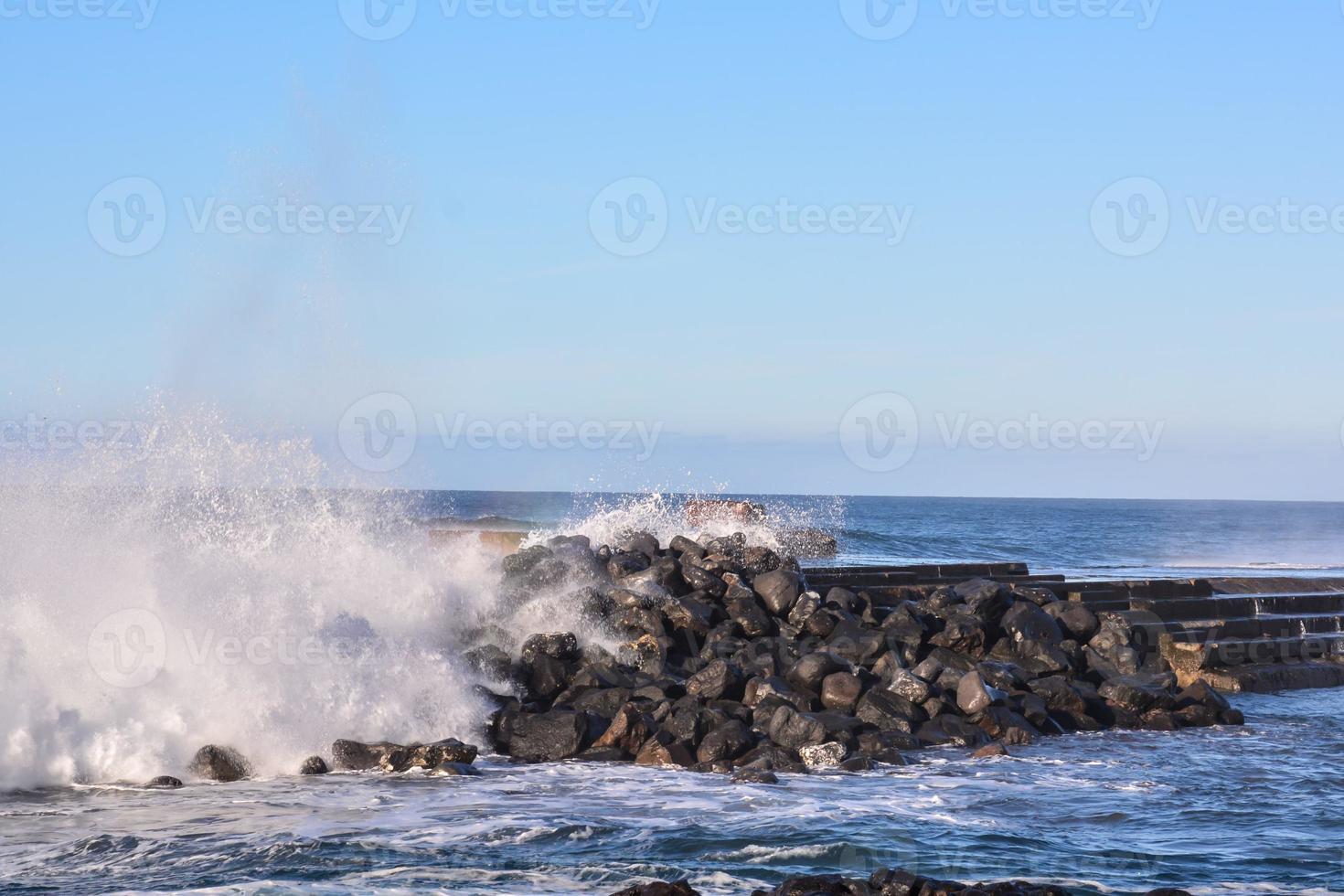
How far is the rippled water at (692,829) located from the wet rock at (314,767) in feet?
0.77

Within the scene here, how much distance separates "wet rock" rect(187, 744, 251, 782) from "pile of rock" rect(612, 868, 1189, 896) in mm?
5522

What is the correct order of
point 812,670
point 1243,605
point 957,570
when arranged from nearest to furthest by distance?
point 812,670
point 1243,605
point 957,570

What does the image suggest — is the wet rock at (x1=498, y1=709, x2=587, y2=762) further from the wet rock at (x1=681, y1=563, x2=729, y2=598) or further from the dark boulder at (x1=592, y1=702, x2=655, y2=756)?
the wet rock at (x1=681, y1=563, x2=729, y2=598)

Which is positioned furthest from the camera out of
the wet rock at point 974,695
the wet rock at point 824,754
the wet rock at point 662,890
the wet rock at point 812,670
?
the wet rock at point 812,670

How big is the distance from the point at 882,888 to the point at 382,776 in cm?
564

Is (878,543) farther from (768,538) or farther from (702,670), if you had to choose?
(702,670)

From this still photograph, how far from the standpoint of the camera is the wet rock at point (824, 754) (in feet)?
39.0

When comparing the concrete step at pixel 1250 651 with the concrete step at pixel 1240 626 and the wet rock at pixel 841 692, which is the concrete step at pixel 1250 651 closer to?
the concrete step at pixel 1240 626

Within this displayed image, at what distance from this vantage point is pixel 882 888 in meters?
7.51

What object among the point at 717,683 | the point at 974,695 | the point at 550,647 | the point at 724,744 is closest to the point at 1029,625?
the point at 974,695

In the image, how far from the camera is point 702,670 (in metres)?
13.6

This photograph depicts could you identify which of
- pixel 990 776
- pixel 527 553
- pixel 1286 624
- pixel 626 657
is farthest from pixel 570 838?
pixel 1286 624

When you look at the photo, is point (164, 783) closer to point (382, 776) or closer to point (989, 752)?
point (382, 776)

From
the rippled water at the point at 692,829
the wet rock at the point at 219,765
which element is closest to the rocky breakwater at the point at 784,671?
the rippled water at the point at 692,829
